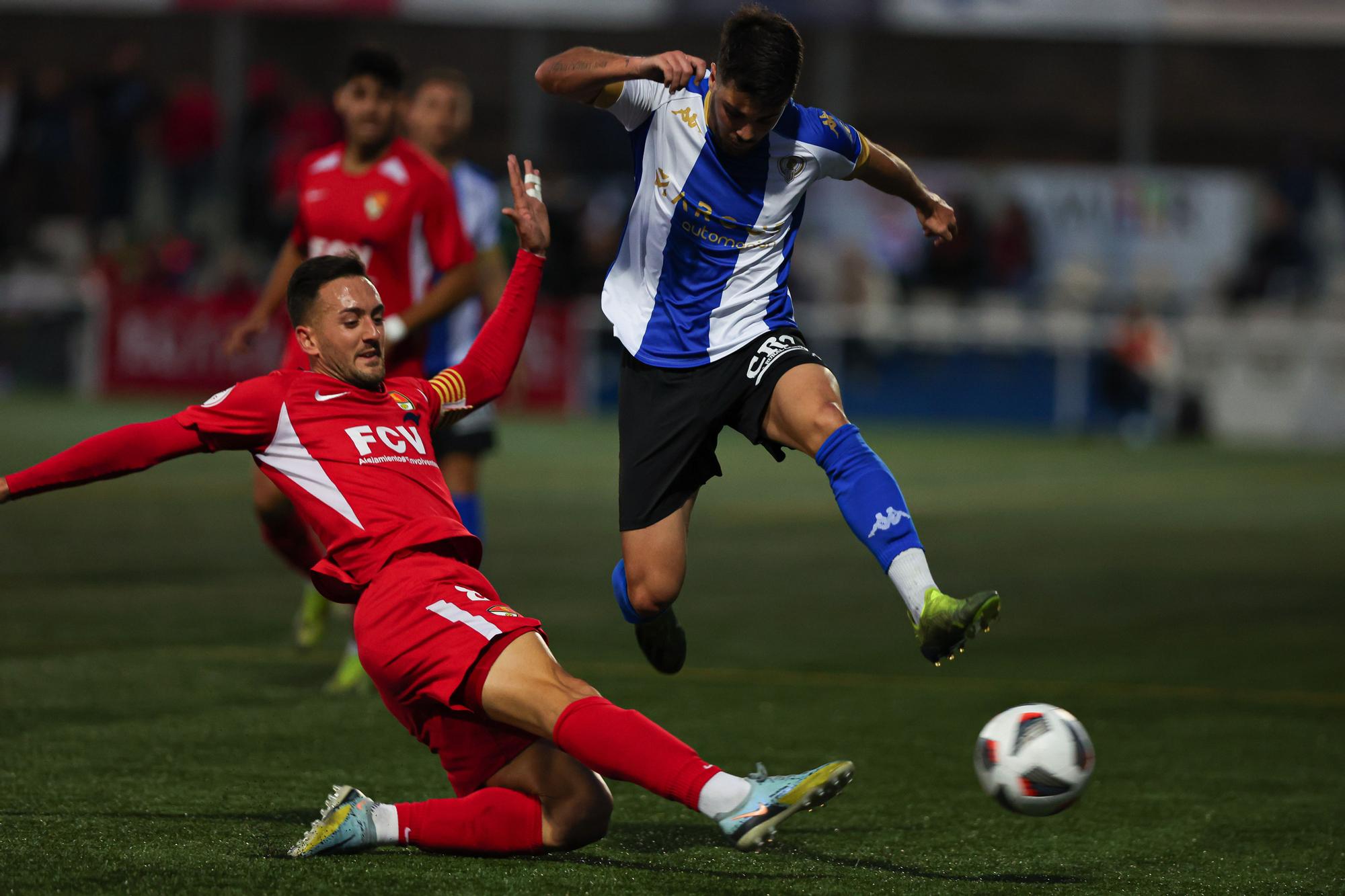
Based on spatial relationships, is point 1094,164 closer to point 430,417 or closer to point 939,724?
point 939,724

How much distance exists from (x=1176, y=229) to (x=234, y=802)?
753 inches

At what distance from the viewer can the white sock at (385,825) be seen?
4.45 m

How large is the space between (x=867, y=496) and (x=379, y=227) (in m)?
2.88

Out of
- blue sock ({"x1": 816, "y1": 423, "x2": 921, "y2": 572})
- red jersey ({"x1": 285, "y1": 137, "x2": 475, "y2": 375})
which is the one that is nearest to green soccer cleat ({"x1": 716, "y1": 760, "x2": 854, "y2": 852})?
blue sock ({"x1": 816, "y1": 423, "x2": 921, "y2": 572})

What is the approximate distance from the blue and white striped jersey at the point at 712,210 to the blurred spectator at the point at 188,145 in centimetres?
1706

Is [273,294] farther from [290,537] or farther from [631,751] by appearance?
[631,751]

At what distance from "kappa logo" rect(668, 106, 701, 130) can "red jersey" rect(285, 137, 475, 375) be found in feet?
6.18

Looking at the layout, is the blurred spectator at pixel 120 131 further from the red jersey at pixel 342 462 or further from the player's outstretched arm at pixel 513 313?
the red jersey at pixel 342 462

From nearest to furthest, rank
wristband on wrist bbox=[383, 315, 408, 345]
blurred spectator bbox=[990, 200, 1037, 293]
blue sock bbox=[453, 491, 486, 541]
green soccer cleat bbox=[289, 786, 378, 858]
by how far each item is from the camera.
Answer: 1. green soccer cleat bbox=[289, 786, 378, 858]
2. wristband on wrist bbox=[383, 315, 408, 345]
3. blue sock bbox=[453, 491, 486, 541]
4. blurred spectator bbox=[990, 200, 1037, 293]

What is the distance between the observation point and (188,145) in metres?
21.6

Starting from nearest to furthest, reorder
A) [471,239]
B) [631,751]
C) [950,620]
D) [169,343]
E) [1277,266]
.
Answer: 1. [631,751]
2. [950,620]
3. [471,239]
4. [169,343]
5. [1277,266]

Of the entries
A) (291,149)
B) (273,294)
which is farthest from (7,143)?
(273,294)

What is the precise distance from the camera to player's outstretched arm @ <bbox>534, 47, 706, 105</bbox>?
5031 millimetres

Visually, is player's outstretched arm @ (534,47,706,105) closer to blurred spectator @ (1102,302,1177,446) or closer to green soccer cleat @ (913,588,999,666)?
green soccer cleat @ (913,588,999,666)
